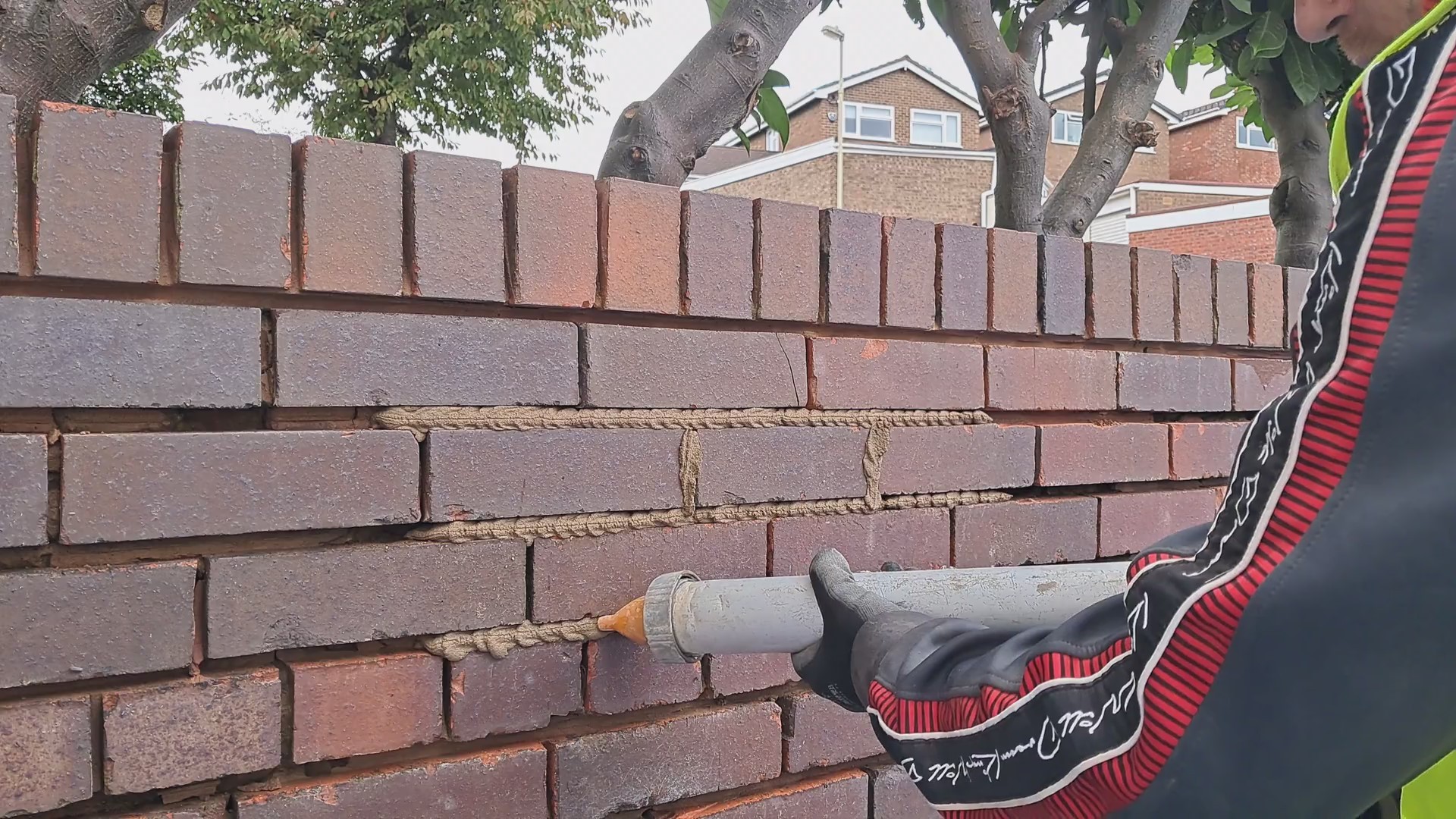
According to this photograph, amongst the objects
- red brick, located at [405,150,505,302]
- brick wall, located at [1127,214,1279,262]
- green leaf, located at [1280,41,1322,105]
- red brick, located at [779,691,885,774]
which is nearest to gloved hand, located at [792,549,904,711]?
red brick, located at [779,691,885,774]

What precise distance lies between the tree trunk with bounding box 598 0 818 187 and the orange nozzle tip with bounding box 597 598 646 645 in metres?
0.95

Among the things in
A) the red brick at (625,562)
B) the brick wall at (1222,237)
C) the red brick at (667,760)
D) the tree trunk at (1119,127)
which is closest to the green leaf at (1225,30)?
the tree trunk at (1119,127)

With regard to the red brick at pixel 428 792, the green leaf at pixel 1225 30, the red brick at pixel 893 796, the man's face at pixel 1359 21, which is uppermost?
the green leaf at pixel 1225 30

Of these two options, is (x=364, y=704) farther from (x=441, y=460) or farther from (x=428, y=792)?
(x=441, y=460)

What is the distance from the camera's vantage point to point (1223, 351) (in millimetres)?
2928

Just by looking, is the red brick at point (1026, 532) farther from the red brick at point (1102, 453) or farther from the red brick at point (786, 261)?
the red brick at point (786, 261)

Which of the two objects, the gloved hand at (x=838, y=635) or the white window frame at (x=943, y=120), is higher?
the white window frame at (x=943, y=120)

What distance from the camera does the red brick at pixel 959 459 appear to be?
7.35 feet

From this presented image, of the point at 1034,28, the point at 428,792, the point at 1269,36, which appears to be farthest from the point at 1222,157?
the point at 428,792

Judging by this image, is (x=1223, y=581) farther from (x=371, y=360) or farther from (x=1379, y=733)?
(x=371, y=360)

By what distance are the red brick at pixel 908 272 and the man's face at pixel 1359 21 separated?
1081 millimetres

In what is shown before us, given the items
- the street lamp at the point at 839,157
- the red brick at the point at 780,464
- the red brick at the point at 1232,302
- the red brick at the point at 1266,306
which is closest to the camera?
the red brick at the point at 780,464

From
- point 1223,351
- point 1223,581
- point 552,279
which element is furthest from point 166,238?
point 1223,351

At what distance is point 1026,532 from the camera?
2430 mm
